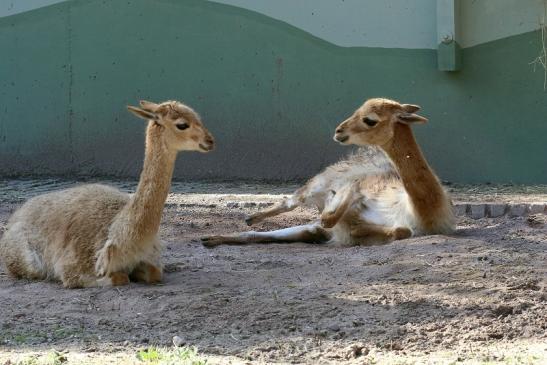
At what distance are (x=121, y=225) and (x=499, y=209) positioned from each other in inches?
151

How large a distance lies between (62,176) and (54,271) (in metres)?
5.33

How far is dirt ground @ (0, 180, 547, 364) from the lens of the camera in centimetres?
477

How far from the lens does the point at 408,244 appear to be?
7.17 metres

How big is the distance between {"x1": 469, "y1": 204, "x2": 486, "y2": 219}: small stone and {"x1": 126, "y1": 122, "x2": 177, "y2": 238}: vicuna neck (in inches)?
139

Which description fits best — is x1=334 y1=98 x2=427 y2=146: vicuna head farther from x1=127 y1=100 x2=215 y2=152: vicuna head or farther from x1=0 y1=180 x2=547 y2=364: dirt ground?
x1=127 y1=100 x2=215 y2=152: vicuna head

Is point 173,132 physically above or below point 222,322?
above

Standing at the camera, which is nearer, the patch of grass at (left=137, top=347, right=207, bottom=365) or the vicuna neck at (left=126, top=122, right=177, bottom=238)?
the patch of grass at (left=137, top=347, right=207, bottom=365)

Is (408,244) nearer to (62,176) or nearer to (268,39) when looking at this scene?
(268,39)

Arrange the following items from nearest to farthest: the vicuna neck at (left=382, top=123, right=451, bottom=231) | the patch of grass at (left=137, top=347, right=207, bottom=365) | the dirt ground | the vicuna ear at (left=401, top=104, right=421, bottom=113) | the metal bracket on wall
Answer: the patch of grass at (left=137, top=347, right=207, bottom=365) → the dirt ground → the vicuna neck at (left=382, top=123, right=451, bottom=231) → the vicuna ear at (left=401, top=104, right=421, bottom=113) → the metal bracket on wall

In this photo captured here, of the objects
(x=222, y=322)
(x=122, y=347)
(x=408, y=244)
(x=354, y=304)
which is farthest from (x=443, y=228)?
(x=122, y=347)

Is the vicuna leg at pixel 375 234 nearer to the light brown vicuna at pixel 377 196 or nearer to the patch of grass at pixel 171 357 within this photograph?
the light brown vicuna at pixel 377 196

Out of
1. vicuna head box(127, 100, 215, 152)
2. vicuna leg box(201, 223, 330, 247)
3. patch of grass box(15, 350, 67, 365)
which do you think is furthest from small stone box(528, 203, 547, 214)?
patch of grass box(15, 350, 67, 365)

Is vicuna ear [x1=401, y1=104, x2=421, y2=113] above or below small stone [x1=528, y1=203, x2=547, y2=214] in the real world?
above

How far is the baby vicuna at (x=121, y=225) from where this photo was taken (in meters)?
6.00
